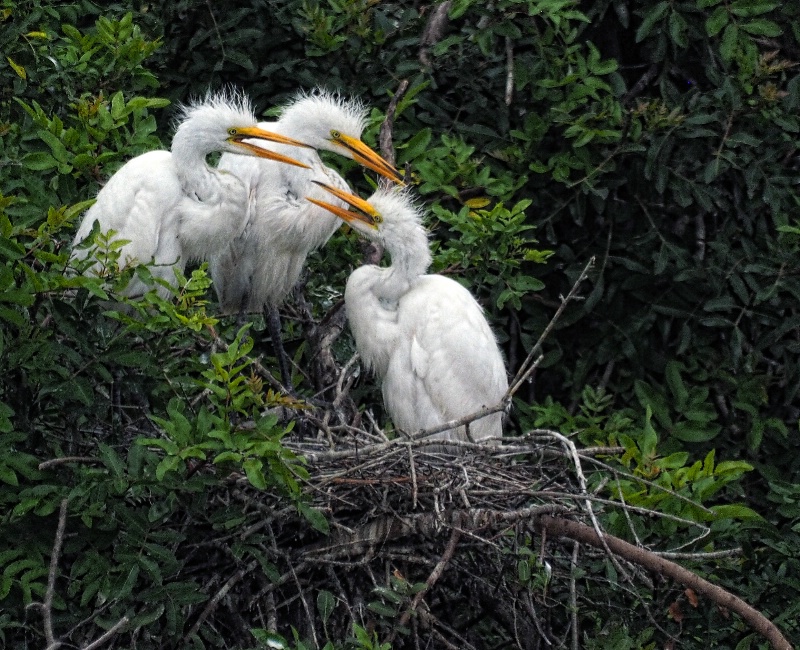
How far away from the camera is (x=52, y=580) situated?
8.56ft

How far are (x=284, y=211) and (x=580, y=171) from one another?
3.07 ft

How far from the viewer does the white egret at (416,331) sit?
3.84 meters

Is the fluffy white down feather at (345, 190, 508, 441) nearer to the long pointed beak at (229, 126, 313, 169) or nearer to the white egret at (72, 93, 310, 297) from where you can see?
the long pointed beak at (229, 126, 313, 169)

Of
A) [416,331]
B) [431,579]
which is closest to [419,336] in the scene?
[416,331]

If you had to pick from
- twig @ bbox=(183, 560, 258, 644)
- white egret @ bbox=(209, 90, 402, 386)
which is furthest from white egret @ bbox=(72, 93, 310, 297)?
twig @ bbox=(183, 560, 258, 644)

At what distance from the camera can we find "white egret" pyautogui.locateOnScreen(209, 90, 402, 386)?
4.06m

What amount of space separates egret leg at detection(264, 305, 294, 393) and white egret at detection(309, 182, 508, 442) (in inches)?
12.9

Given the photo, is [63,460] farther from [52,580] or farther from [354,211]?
[354,211]

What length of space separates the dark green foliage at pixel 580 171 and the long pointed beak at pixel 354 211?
0.62ft

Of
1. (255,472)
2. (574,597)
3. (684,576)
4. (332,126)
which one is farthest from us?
(332,126)

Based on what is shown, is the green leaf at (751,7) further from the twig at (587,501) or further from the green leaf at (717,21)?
the twig at (587,501)

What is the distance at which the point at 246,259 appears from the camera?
4.29 m

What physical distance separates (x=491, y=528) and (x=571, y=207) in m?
1.61

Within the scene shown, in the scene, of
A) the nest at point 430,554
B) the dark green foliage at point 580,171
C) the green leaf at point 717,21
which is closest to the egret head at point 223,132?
the dark green foliage at point 580,171
